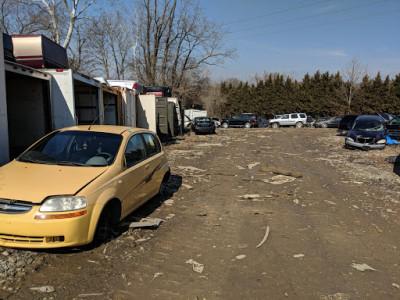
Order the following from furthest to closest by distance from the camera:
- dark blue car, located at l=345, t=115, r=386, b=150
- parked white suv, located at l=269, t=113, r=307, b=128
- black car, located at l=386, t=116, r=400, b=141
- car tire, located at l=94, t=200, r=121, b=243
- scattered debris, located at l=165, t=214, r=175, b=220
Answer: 1. parked white suv, located at l=269, t=113, r=307, b=128
2. black car, located at l=386, t=116, r=400, b=141
3. dark blue car, located at l=345, t=115, r=386, b=150
4. scattered debris, located at l=165, t=214, r=175, b=220
5. car tire, located at l=94, t=200, r=121, b=243

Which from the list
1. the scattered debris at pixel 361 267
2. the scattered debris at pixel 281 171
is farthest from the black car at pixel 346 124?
the scattered debris at pixel 361 267

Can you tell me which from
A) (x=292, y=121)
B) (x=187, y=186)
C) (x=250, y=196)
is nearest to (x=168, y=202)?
(x=187, y=186)

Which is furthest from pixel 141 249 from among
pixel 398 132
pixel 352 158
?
pixel 398 132

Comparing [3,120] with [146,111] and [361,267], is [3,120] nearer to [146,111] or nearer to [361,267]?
[361,267]

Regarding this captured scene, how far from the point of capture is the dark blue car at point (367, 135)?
579 inches

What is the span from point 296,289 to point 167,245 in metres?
1.78

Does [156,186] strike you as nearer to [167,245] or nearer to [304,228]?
[167,245]

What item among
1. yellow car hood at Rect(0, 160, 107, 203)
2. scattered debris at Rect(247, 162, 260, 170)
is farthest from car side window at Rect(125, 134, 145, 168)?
scattered debris at Rect(247, 162, 260, 170)

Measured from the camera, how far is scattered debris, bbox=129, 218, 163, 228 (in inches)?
179

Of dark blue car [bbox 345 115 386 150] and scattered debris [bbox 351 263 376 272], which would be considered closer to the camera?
scattered debris [bbox 351 263 376 272]

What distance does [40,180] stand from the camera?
379cm

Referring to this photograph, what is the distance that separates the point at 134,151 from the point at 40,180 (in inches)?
63.1

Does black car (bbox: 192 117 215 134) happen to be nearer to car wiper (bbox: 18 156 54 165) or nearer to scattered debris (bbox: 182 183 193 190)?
scattered debris (bbox: 182 183 193 190)

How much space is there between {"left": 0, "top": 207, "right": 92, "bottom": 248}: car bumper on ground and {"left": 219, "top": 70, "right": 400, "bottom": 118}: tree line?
4449 centimetres
